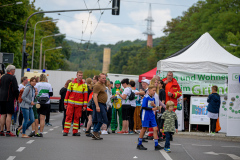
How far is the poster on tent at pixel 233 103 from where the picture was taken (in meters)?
17.0

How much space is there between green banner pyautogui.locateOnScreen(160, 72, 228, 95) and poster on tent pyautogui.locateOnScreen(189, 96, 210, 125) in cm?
31

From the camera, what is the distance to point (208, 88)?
19453 millimetres

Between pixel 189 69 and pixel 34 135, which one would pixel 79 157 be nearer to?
pixel 34 135

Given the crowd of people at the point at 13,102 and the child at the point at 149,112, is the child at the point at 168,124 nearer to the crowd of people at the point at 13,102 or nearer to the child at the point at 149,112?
the child at the point at 149,112

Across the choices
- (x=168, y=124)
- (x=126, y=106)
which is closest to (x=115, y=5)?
(x=126, y=106)

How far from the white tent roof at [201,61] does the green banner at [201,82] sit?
0.65 feet

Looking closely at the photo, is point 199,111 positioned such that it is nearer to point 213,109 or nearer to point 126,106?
point 213,109

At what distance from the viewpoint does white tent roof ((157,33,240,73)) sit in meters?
19.4

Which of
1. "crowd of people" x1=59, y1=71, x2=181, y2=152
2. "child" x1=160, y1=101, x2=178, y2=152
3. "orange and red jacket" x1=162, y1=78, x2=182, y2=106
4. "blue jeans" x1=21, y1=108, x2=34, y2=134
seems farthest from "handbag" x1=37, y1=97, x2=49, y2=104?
"child" x1=160, y1=101, x2=178, y2=152

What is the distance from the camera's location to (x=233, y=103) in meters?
17.4

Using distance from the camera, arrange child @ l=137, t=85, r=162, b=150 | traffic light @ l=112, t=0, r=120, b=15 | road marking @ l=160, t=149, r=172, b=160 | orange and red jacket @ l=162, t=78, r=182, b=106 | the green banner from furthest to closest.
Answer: traffic light @ l=112, t=0, r=120, b=15 → the green banner → orange and red jacket @ l=162, t=78, r=182, b=106 → child @ l=137, t=85, r=162, b=150 → road marking @ l=160, t=149, r=172, b=160

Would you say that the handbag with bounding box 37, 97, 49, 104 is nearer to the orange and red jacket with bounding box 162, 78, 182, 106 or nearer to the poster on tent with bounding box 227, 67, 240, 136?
the orange and red jacket with bounding box 162, 78, 182, 106

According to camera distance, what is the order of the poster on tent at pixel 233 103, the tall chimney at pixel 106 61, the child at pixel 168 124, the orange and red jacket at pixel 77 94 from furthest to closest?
the tall chimney at pixel 106 61 → the poster on tent at pixel 233 103 → the orange and red jacket at pixel 77 94 → the child at pixel 168 124

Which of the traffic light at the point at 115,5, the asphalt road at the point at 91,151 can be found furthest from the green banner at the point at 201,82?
the asphalt road at the point at 91,151
